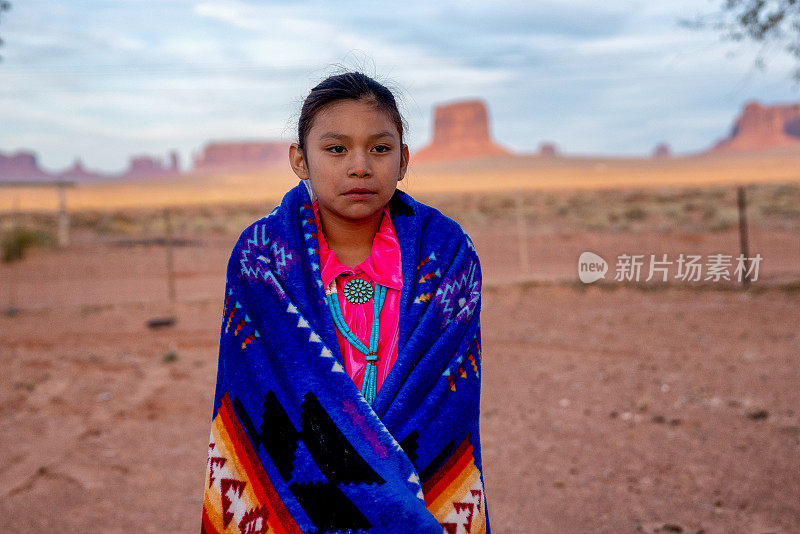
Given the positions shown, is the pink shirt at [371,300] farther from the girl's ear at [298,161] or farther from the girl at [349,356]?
the girl's ear at [298,161]

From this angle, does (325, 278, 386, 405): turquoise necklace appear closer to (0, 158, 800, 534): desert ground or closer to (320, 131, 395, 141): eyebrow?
(320, 131, 395, 141): eyebrow

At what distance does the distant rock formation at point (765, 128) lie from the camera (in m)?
132

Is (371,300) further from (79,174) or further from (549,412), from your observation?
(79,174)

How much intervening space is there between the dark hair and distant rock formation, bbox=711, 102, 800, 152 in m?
144

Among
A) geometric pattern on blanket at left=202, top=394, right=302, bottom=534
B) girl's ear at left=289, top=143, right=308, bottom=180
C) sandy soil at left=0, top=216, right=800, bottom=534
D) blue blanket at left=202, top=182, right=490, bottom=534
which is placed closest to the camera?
blue blanket at left=202, top=182, right=490, bottom=534

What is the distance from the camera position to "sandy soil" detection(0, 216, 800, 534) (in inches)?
153

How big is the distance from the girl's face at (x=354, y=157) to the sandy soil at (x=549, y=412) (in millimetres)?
2570

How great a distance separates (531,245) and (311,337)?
17.7m

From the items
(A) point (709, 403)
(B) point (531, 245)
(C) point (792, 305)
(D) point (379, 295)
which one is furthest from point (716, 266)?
(D) point (379, 295)

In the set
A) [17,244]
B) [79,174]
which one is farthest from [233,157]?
[17,244]

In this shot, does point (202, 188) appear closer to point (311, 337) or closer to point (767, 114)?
point (311, 337)

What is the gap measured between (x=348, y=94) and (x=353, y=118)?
70 millimetres

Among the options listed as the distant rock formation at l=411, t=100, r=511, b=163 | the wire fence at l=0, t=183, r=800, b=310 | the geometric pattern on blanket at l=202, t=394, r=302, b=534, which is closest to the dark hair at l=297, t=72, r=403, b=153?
the geometric pattern on blanket at l=202, t=394, r=302, b=534

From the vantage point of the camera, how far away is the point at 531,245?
1881cm
